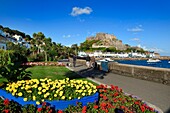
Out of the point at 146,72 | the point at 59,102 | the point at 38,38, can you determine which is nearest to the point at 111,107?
the point at 59,102

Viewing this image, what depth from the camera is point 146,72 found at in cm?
1308

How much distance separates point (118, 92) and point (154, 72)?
5.22 meters

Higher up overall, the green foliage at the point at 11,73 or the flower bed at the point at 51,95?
the green foliage at the point at 11,73

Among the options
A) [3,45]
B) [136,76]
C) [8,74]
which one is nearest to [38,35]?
[3,45]

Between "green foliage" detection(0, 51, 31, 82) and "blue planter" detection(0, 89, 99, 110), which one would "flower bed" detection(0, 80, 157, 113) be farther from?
"green foliage" detection(0, 51, 31, 82)

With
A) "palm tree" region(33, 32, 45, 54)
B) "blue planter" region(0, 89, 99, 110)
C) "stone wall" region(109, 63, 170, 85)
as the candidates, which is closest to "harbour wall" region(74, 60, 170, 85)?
"stone wall" region(109, 63, 170, 85)

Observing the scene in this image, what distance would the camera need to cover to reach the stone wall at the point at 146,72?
36.9 feet

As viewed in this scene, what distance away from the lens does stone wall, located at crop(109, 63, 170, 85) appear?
1123 centimetres

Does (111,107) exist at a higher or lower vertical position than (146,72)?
lower

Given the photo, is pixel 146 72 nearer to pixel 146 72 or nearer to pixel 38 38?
pixel 146 72

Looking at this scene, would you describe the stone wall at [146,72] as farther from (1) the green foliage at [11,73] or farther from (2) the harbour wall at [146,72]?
(1) the green foliage at [11,73]

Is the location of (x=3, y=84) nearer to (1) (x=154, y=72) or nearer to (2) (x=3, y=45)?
(1) (x=154, y=72)

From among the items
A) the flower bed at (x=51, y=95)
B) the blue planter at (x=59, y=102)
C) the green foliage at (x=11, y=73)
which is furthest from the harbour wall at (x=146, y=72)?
the green foliage at (x=11, y=73)

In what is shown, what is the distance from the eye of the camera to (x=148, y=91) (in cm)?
931
